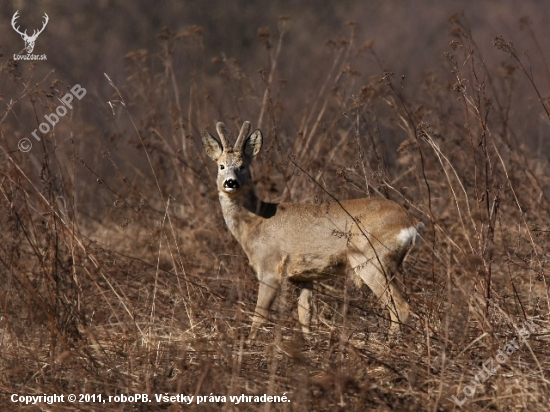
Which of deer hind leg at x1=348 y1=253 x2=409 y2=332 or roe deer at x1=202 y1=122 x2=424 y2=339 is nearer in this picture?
deer hind leg at x1=348 y1=253 x2=409 y2=332

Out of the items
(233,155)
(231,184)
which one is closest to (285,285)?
(231,184)

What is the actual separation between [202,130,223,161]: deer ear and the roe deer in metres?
0.01

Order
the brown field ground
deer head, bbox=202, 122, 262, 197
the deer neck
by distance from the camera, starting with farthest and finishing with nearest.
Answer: the deer neck → deer head, bbox=202, 122, 262, 197 → the brown field ground

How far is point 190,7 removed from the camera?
26.4m

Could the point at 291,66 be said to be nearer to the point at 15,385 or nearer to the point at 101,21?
the point at 101,21

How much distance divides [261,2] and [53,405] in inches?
928

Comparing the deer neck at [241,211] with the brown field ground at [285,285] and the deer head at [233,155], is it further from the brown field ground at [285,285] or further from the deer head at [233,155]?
the brown field ground at [285,285]

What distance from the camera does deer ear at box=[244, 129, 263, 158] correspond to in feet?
28.6

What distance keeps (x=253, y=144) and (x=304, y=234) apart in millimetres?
1151

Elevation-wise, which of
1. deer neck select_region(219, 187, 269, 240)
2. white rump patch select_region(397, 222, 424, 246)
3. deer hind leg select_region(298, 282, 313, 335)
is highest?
deer neck select_region(219, 187, 269, 240)

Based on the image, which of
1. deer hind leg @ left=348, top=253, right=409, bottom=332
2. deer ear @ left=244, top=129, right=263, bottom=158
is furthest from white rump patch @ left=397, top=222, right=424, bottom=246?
deer ear @ left=244, top=129, right=263, bottom=158

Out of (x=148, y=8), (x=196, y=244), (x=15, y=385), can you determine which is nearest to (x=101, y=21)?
(x=148, y=8)

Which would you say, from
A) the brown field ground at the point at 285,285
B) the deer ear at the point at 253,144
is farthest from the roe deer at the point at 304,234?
the brown field ground at the point at 285,285

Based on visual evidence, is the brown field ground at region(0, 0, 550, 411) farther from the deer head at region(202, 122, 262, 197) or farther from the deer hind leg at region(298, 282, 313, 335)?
the deer head at region(202, 122, 262, 197)
